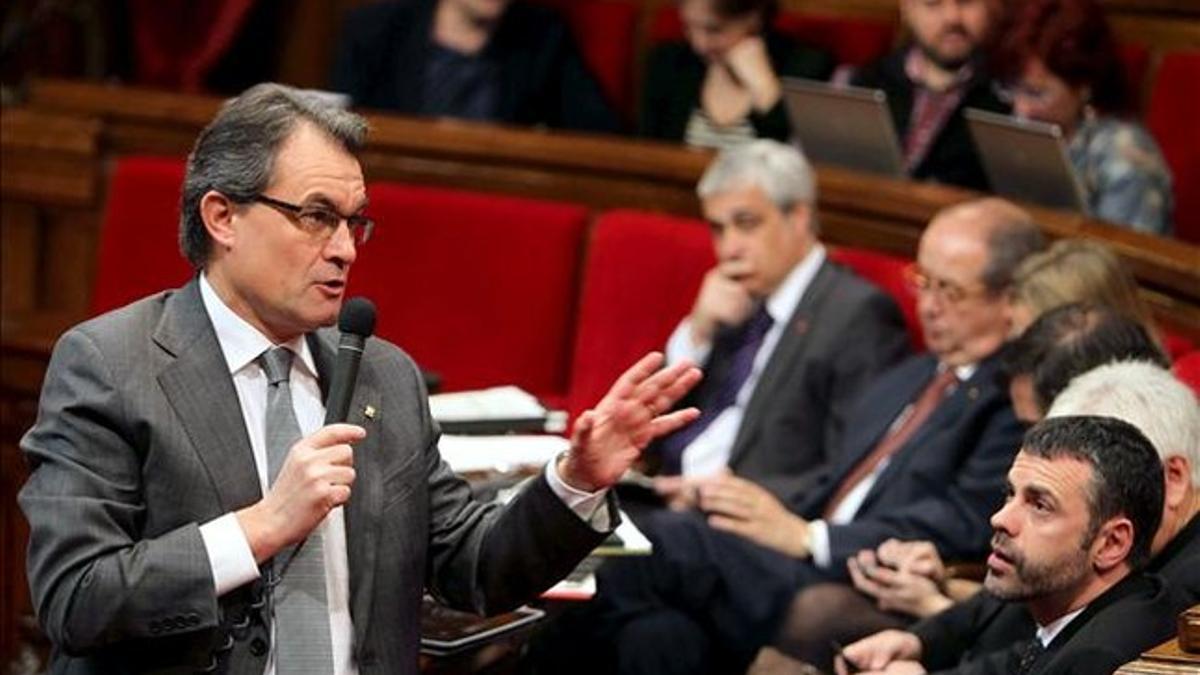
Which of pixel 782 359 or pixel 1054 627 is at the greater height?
pixel 1054 627

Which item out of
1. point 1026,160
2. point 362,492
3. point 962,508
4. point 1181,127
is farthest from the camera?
point 1181,127

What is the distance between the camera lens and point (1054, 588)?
2906 millimetres

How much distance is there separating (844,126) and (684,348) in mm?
584

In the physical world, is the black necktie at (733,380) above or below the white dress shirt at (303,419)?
below

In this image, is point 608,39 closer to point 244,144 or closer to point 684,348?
point 684,348

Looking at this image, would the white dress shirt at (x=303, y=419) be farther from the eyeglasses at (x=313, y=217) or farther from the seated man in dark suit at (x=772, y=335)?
the seated man in dark suit at (x=772, y=335)

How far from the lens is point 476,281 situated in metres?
4.95

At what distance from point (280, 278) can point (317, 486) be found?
265 millimetres

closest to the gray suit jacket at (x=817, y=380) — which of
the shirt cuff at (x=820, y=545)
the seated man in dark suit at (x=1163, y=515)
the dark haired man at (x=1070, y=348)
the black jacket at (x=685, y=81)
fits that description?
the shirt cuff at (x=820, y=545)

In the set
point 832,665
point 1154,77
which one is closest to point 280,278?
point 832,665

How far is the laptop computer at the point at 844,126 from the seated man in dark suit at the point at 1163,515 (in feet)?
4.69

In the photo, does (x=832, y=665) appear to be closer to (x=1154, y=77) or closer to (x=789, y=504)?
(x=789, y=504)

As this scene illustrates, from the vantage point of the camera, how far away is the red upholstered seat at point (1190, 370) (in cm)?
361

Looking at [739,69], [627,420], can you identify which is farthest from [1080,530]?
[739,69]
